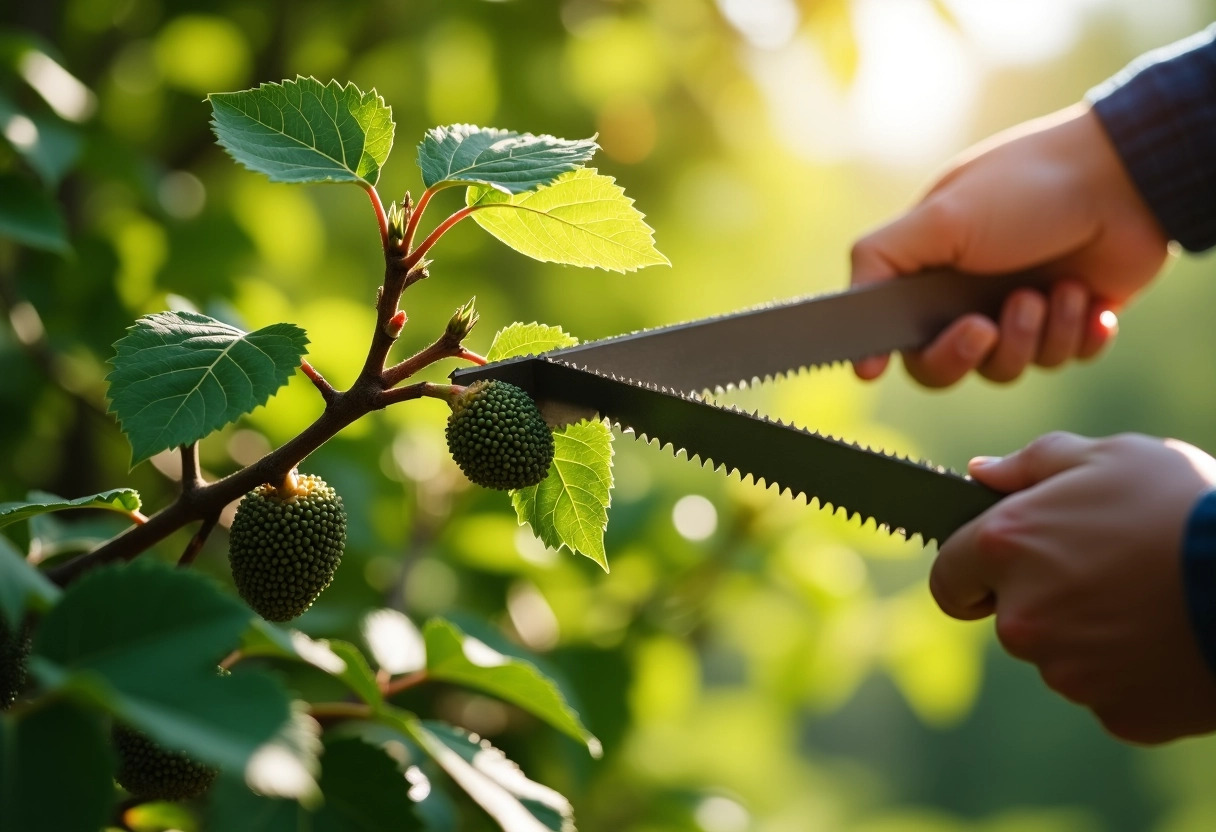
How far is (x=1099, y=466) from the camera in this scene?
86 cm

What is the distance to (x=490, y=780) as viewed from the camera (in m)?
0.80

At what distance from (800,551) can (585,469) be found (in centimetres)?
104

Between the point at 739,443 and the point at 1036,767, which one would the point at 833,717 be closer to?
the point at 1036,767

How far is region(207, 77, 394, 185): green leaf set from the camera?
26.2 inches

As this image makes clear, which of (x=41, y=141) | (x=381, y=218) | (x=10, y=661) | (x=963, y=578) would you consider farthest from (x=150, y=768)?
(x=41, y=141)

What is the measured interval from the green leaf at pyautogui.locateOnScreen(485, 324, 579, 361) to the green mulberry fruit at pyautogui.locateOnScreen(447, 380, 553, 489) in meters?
0.09

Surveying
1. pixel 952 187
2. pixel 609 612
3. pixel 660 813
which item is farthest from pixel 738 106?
pixel 660 813

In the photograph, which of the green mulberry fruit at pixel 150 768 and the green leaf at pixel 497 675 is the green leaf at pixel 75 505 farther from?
the green leaf at pixel 497 675

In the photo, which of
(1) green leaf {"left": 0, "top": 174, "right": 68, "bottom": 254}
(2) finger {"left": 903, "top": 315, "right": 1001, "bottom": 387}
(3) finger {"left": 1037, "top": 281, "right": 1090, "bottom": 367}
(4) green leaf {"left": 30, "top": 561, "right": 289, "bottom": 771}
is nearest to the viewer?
(4) green leaf {"left": 30, "top": 561, "right": 289, "bottom": 771}

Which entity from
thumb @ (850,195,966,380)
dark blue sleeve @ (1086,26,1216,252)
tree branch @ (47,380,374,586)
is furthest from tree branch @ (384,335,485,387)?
dark blue sleeve @ (1086,26,1216,252)

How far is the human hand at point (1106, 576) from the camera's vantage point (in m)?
0.83

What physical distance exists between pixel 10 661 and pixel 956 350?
1196 mm

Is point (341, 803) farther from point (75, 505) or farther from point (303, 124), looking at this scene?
point (303, 124)

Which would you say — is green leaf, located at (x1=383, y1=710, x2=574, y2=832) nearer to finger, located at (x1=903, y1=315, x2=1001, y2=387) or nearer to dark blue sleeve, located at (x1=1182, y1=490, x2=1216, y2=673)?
dark blue sleeve, located at (x1=1182, y1=490, x2=1216, y2=673)
